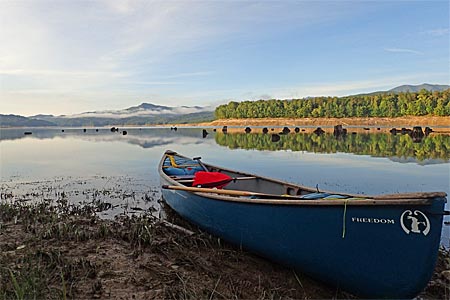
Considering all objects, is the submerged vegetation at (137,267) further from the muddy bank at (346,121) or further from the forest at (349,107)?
the forest at (349,107)

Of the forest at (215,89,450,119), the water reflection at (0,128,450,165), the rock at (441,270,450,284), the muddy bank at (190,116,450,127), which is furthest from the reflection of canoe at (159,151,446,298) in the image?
the forest at (215,89,450,119)

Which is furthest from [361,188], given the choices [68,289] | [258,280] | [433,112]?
[433,112]

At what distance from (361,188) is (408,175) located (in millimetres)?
4279

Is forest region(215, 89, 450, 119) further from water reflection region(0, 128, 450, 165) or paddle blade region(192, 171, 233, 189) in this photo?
paddle blade region(192, 171, 233, 189)

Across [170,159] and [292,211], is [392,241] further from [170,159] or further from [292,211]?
[170,159]

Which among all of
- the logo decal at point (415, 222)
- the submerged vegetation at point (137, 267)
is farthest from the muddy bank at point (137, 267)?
the logo decal at point (415, 222)

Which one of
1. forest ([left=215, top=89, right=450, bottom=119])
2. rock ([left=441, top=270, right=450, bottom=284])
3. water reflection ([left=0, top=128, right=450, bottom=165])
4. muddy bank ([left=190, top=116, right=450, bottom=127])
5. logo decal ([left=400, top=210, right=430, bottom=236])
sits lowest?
rock ([left=441, top=270, right=450, bottom=284])

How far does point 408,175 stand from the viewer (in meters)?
15.9

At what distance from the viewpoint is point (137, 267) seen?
18.6 ft

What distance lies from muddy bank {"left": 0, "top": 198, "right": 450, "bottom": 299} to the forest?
109447mm

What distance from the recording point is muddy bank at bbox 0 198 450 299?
15.5 feet

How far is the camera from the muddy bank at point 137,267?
15.5 feet

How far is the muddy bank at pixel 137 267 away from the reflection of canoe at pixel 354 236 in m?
0.44

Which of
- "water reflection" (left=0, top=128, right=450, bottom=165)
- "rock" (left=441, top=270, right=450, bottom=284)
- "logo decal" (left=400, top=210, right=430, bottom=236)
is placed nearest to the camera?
"logo decal" (left=400, top=210, right=430, bottom=236)
